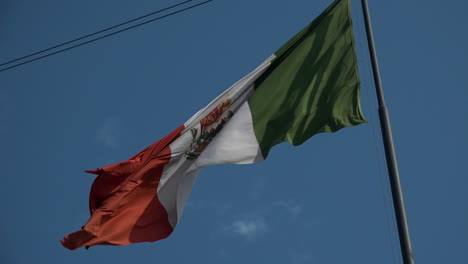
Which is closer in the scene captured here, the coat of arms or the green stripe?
the green stripe

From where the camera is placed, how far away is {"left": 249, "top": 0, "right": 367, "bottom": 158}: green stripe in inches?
420

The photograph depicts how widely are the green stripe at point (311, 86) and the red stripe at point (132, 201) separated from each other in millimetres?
1932

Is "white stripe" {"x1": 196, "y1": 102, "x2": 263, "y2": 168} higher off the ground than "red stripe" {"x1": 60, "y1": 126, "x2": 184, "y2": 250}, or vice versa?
"white stripe" {"x1": 196, "y1": 102, "x2": 263, "y2": 168}

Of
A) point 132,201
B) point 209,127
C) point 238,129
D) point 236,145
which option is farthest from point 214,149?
point 132,201

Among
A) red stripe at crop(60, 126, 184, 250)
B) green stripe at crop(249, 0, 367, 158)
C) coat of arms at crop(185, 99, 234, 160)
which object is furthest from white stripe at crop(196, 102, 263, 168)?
red stripe at crop(60, 126, 184, 250)

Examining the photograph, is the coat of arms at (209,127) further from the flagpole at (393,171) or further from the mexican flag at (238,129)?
the flagpole at (393,171)

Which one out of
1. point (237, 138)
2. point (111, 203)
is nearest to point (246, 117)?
point (237, 138)

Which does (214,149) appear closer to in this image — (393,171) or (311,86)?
(311,86)

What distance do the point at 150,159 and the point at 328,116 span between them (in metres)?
3.79

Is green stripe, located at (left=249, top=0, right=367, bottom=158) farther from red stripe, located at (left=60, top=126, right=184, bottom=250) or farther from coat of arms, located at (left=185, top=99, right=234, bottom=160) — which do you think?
red stripe, located at (left=60, top=126, right=184, bottom=250)

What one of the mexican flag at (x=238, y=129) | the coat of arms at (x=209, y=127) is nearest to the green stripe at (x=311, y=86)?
the mexican flag at (x=238, y=129)

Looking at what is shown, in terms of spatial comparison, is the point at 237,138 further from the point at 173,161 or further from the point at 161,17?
the point at 161,17

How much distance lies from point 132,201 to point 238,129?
2.44 meters

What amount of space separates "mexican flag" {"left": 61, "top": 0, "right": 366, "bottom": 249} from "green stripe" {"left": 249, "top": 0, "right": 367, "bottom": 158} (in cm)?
2
